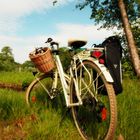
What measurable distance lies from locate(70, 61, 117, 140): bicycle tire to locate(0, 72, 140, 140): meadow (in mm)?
177

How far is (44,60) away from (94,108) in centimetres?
173

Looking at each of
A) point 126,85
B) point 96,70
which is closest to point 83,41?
point 96,70

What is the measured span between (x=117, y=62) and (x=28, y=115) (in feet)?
6.26

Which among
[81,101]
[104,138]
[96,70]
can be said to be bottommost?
[104,138]

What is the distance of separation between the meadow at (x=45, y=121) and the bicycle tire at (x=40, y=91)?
0.29 meters

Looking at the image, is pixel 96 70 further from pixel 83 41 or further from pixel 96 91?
pixel 83 41

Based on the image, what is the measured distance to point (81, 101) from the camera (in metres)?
5.51

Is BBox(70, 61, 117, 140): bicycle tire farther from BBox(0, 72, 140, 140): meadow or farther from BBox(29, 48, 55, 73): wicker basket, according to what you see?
BBox(29, 48, 55, 73): wicker basket

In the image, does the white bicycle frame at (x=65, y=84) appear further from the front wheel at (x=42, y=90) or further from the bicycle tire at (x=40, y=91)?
the bicycle tire at (x=40, y=91)

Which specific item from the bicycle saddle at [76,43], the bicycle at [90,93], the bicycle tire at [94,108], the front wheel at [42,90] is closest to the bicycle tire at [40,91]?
the front wheel at [42,90]

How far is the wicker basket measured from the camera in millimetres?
6754

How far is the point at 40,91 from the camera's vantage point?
7711 millimetres

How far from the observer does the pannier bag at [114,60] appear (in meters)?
5.13

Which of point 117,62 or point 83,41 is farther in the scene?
point 83,41
